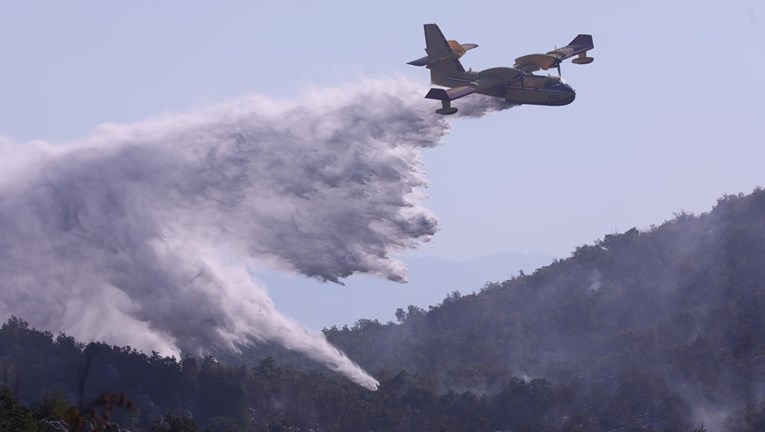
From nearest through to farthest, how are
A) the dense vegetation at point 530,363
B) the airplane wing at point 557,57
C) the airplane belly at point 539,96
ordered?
the airplane belly at point 539,96 < the airplane wing at point 557,57 < the dense vegetation at point 530,363

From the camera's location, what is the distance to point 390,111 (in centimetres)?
6288

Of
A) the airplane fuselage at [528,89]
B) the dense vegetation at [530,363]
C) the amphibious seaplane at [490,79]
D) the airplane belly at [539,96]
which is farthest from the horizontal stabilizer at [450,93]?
the dense vegetation at [530,363]

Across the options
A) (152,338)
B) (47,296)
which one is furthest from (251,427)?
(47,296)

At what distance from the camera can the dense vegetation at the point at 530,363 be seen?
76.9 m

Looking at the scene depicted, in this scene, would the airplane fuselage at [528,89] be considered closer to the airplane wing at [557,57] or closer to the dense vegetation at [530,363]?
the airplane wing at [557,57]

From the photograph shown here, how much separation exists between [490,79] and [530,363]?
51499 mm

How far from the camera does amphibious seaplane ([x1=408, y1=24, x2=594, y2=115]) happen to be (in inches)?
2345

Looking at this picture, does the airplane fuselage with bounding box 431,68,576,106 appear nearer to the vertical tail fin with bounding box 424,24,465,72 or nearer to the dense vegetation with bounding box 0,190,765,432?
the vertical tail fin with bounding box 424,24,465,72

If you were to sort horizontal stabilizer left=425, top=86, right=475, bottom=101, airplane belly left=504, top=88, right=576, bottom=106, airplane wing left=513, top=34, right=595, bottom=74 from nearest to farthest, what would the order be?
horizontal stabilizer left=425, top=86, right=475, bottom=101, airplane belly left=504, top=88, right=576, bottom=106, airplane wing left=513, top=34, right=595, bottom=74

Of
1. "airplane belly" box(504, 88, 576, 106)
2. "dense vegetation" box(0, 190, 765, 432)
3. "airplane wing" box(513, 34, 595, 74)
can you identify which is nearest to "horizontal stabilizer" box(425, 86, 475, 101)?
"airplane belly" box(504, 88, 576, 106)

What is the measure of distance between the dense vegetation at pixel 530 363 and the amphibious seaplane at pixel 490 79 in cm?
1789

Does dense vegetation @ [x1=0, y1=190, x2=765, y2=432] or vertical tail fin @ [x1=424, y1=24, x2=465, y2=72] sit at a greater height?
vertical tail fin @ [x1=424, y1=24, x2=465, y2=72]

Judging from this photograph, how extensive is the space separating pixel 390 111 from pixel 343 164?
384cm

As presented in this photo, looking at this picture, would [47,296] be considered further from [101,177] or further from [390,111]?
[390,111]
